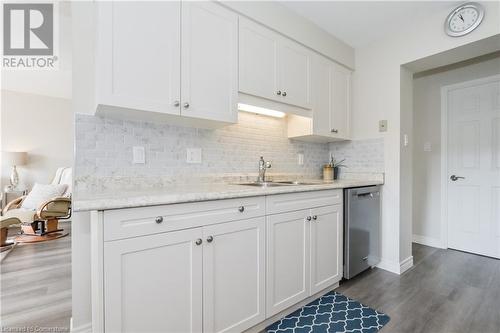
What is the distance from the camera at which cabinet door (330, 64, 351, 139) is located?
2547 mm

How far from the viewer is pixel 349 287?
6.94 ft

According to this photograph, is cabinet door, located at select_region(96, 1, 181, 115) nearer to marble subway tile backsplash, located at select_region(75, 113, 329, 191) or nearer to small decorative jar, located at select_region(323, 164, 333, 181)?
marble subway tile backsplash, located at select_region(75, 113, 329, 191)

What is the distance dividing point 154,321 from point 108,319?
0.20 metres

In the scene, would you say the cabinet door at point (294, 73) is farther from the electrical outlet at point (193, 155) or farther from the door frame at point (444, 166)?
the door frame at point (444, 166)

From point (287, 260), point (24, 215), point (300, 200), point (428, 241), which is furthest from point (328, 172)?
point (24, 215)

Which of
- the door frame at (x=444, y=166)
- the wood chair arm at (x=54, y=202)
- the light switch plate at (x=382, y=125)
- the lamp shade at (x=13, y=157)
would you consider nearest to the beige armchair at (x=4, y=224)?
the wood chair arm at (x=54, y=202)

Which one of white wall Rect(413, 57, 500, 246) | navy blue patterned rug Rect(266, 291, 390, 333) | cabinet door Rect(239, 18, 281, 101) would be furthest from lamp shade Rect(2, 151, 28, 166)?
white wall Rect(413, 57, 500, 246)

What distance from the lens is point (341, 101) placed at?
2635 mm

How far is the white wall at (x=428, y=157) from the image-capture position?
3188 mm

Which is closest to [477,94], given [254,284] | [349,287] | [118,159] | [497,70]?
[497,70]

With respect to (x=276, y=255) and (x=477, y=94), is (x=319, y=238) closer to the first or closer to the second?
(x=276, y=255)

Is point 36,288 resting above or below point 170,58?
below

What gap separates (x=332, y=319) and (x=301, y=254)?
462 millimetres

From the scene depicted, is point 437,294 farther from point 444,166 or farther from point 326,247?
point 444,166
